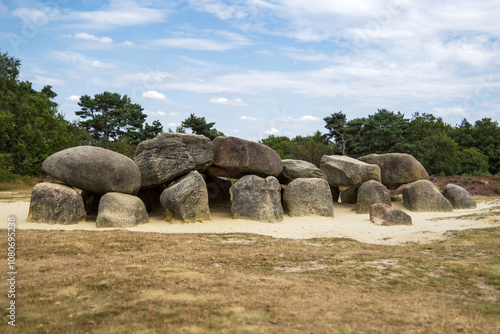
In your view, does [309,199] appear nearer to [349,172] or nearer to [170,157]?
[349,172]

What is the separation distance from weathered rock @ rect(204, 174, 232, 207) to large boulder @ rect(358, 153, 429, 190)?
23.6 feet

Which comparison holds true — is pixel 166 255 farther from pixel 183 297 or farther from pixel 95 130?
pixel 95 130

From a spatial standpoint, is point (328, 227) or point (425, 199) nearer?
point (328, 227)

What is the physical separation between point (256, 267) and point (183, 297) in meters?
1.92

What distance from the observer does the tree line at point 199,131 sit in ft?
92.2

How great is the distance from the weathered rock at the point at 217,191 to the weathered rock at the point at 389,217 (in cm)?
632

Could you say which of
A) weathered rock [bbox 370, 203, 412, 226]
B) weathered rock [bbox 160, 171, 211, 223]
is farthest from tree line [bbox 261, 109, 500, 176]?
weathered rock [bbox 160, 171, 211, 223]

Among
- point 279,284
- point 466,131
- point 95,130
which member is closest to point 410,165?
point 279,284

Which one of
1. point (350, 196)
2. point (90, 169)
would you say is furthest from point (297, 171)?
point (90, 169)

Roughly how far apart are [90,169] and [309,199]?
7.23m

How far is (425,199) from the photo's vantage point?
50.6 feet

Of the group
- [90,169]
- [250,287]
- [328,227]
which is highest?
[90,169]

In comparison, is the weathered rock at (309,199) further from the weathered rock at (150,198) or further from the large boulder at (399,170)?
the large boulder at (399,170)

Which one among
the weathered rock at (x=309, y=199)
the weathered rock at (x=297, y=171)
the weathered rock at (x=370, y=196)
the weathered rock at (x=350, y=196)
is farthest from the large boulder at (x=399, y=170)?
the weathered rock at (x=309, y=199)
